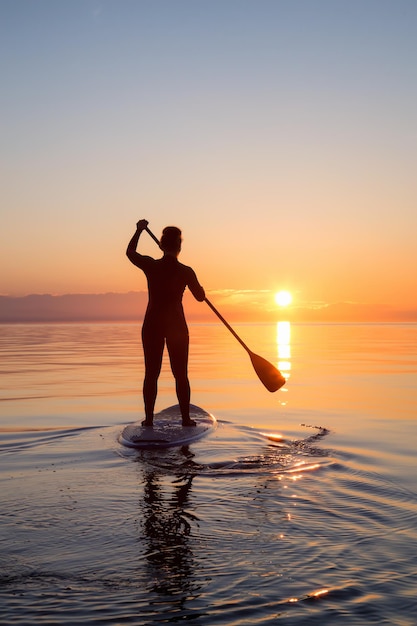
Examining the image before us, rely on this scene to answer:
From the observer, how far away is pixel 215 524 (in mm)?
4703

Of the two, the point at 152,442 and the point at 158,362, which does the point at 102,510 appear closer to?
the point at 152,442

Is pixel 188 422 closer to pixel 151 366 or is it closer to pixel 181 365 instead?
pixel 181 365

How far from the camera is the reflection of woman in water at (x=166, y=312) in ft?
29.6

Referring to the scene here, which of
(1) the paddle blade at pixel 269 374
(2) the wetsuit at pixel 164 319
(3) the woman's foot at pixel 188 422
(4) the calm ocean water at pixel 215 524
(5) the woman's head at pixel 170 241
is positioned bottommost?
(4) the calm ocean water at pixel 215 524

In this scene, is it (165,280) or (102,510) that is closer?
(102,510)

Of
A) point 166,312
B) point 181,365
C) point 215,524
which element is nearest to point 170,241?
point 166,312

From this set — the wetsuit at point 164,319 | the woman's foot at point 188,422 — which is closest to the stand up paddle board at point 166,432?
the woman's foot at point 188,422

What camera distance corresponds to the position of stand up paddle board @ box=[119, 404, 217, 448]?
26.5 feet

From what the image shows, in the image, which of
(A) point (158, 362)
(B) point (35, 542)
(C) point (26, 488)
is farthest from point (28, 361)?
(B) point (35, 542)

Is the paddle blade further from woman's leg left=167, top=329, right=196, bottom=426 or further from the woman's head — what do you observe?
the woman's head

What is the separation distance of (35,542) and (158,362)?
15.8 feet

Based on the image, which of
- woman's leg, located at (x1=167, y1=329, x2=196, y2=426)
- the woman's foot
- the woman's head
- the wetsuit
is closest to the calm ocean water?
the woman's foot

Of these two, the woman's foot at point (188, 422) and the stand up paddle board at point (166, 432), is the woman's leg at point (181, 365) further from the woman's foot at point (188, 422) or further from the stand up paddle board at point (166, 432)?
the stand up paddle board at point (166, 432)

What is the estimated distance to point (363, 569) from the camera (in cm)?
380
